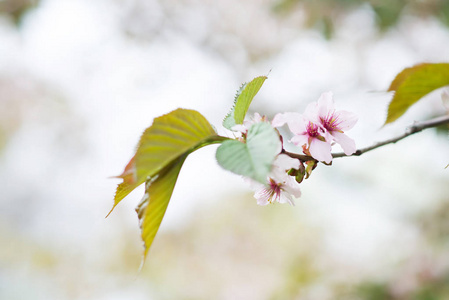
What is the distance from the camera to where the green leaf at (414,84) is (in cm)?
28

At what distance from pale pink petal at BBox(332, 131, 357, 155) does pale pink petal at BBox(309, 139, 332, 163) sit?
0.04 ft

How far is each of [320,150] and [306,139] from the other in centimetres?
2

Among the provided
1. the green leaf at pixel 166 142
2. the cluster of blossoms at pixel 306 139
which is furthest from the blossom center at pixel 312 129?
the green leaf at pixel 166 142

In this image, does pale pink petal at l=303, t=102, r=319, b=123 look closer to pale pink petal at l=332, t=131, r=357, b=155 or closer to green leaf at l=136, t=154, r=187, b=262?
pale pink petal at l=332, t=131, r=357, b=155

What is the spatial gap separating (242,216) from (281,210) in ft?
1.12

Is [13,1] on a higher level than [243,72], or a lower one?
higher

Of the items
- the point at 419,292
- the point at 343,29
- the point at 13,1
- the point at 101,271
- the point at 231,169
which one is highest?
the point at 13,1

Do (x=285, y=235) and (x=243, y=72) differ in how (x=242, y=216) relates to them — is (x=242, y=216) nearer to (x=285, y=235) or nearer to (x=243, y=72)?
(x=285, y=235)

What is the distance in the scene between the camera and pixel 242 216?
364cm

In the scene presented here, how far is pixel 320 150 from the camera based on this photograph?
361mm

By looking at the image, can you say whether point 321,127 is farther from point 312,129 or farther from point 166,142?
point 166,142

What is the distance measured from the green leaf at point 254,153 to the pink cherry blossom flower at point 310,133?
58 mm

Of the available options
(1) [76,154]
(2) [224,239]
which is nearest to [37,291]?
(1) [76,154]

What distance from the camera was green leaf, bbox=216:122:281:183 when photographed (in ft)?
0.86
